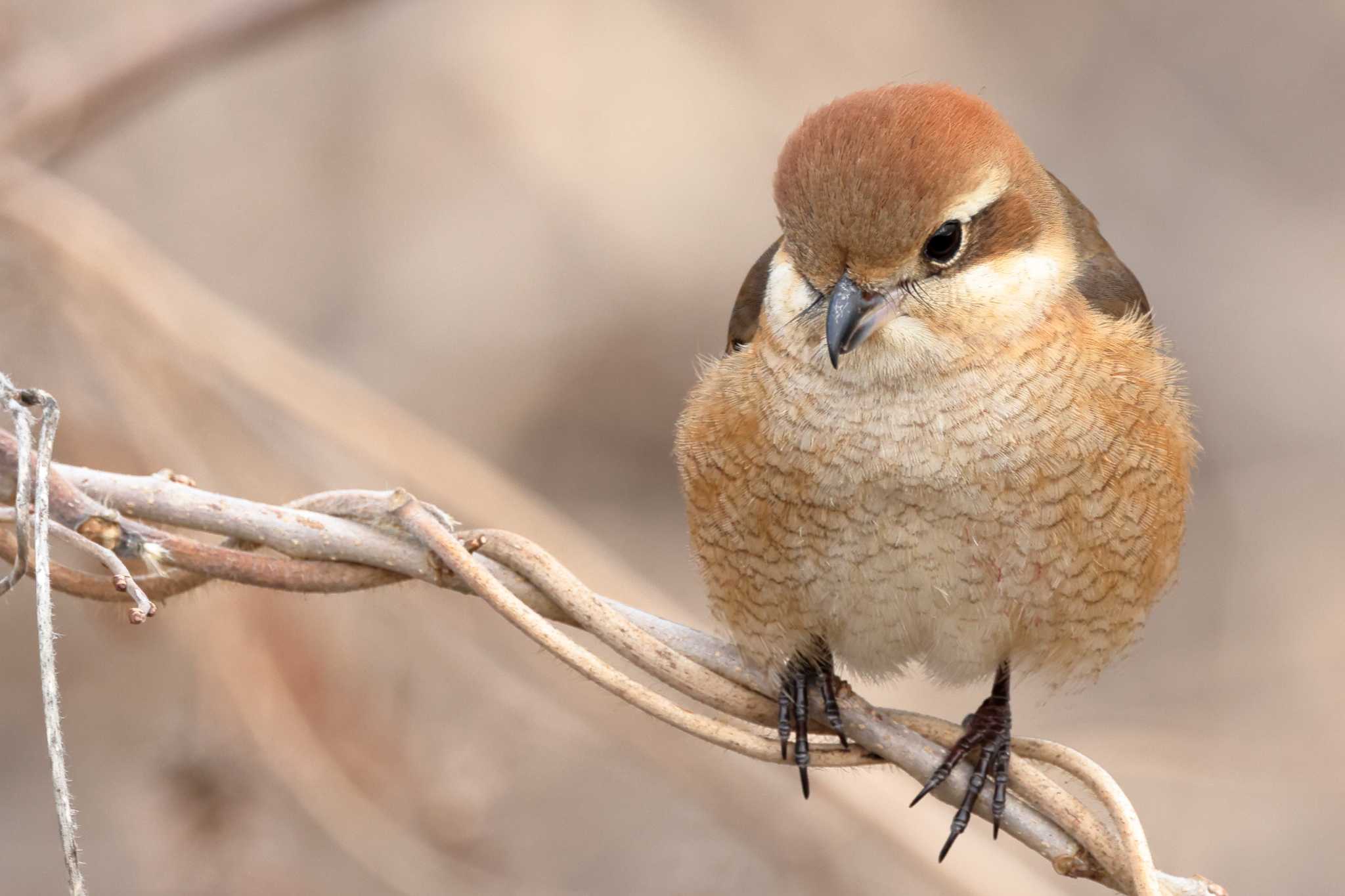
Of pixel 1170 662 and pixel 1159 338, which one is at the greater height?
pixel 1170 662

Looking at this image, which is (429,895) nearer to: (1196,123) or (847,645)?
(847,645)

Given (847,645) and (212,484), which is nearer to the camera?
(847,645)

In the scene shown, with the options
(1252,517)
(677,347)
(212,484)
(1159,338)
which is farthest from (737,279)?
(1159,338)

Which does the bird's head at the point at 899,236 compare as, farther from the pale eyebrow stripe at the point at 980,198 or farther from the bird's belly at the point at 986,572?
the bird's belly at the point at 986,572

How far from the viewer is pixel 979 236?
2.89 meters

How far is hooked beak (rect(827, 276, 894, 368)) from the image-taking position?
2.72m

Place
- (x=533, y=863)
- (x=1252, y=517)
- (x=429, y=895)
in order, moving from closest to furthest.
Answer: (x=429, y=895) → (x=533, y=863) → (x=1252, y=517)

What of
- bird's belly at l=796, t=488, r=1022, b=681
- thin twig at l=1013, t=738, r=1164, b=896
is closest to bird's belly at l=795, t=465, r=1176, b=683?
bird's belly at l=796, t=488, r=1022, b=681

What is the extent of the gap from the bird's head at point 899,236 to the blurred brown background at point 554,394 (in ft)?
3.85

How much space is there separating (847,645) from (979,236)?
0.82 metres

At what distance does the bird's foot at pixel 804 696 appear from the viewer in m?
2.80

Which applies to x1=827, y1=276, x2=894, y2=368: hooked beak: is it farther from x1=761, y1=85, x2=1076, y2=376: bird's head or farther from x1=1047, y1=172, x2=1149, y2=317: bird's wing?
x1=1047, y1=172, x2=1149, y2=317: bird's wing

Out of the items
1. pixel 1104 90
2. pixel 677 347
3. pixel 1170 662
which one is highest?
pixel 1104 90

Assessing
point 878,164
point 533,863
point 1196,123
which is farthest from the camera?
point 1196,123
